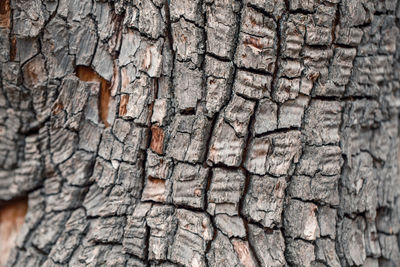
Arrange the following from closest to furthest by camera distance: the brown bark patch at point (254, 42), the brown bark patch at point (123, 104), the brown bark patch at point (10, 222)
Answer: the brown bark patch at point (254, 42), the brown bark patch at point (123, 104), the brown bark patch at point (10, 222)

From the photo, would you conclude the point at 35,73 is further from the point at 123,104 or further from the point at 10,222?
the point at 10,222

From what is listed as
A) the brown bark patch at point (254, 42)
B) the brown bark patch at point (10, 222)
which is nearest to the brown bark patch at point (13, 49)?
the brown bark patch at point (10, 222)

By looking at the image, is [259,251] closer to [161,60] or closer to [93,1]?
[161,60]

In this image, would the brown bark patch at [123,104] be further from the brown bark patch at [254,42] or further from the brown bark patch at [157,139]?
the brown bark patch at [254,42]

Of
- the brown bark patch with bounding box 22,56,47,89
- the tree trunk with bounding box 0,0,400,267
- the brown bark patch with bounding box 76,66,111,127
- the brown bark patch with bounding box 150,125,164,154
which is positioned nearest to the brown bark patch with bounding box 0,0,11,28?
the tree trunk with bounding box 0,0,400,267

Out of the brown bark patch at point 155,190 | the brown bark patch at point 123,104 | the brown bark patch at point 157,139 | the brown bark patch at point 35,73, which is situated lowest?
the brown bark patch at point 155,190

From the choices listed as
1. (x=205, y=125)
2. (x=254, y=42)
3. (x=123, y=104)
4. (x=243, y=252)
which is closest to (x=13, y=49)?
(x=123, y=104)

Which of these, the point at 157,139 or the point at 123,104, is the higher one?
the point at 123,104
